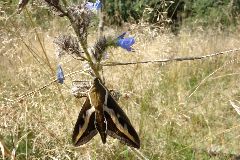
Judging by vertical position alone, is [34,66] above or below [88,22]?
below

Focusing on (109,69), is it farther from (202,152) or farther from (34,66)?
(202,152)

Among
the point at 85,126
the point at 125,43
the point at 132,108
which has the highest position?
the point at 125,43

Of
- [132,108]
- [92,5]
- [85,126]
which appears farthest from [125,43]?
[132,108]

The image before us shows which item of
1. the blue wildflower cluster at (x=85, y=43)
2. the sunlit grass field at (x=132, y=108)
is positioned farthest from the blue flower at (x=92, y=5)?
the sunlit grass field at (x=132, y=108)

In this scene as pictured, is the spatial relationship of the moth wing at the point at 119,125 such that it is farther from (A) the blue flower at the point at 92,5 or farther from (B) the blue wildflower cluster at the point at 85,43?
(A) the blue flower at the point at 92,5

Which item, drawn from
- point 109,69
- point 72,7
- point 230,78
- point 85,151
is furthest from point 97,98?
point 230,78

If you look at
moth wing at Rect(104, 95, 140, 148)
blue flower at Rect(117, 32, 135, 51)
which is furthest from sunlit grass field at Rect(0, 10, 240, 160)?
blue flower at Rect(117, 32, 135, 51)

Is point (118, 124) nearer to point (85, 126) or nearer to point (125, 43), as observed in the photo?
point (85, 126)

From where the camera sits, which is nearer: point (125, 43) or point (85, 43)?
point (85, 43)
